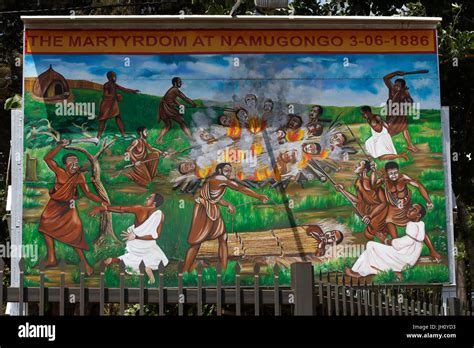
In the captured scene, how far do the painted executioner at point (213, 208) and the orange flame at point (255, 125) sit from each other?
609 mm

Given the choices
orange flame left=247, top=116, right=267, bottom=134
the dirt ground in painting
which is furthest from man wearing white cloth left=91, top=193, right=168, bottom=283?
orange flame left=247, top=116, right=267, bottom=134

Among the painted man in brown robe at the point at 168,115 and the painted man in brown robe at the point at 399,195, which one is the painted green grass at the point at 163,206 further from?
the painted man in brown robe at the point at 399,195

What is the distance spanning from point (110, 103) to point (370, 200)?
13.2ft

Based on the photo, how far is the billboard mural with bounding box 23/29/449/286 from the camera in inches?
563

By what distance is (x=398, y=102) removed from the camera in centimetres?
1476

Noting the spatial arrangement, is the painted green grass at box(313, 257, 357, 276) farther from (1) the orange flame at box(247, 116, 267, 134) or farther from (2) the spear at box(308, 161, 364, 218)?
(1) the orange flame at box(247, 116, 267, 134)

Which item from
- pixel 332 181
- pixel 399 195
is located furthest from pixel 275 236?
pixel 399 195

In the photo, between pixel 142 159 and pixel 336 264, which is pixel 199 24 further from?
pixel 336 264

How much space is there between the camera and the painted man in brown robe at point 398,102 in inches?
578

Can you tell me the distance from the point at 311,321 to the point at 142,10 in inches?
610

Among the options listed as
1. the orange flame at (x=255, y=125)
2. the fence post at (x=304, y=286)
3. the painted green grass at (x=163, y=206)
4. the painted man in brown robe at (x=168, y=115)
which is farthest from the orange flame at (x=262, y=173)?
the fence post at (x=304, y=286)

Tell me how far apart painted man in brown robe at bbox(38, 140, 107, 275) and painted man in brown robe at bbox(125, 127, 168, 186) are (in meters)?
0.62

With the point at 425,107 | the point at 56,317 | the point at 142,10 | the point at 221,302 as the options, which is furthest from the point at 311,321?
the point at 142,10

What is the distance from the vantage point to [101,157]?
14.4m
